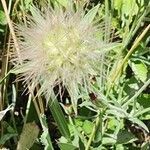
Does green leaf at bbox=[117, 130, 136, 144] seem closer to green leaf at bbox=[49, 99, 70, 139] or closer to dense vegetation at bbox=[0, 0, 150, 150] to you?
dense vegetation at bbox=[0, 0, 150, 150]

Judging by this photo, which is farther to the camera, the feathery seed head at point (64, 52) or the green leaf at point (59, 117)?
the green leaf at point (59, 117)

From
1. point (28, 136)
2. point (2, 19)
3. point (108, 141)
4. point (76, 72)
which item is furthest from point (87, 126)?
point (2, 19)

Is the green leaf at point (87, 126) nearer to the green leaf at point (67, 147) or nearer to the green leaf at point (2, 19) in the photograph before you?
the green leaf at point (67, 147)

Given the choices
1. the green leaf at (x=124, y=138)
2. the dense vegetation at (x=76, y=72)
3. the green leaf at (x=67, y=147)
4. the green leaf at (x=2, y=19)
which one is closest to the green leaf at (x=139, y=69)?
the dense vegetation at (x=76, y=72)

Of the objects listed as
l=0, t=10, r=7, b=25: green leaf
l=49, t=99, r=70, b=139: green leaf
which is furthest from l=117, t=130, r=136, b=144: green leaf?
l=0, t=10, r=7, b=25: green leaf

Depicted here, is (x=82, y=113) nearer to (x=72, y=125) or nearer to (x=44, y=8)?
(x=72, y=125)

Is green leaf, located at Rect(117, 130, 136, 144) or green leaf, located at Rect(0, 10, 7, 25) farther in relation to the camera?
green leaf, located at Rect(0, 10, 7, 25)

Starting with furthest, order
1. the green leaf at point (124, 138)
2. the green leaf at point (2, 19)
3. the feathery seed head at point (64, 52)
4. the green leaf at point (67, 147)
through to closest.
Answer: the green leaf at point (2, 19) → the green leaf at point (124, 138) → the green leaf at point (67, 147) → the feathery seed head at point (64, 52)

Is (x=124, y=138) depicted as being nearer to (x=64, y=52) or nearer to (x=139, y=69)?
(x=139, y=69)
